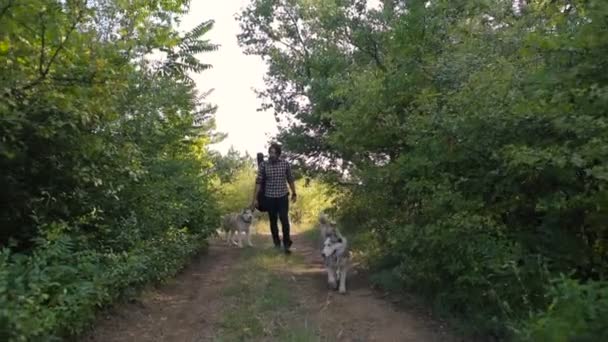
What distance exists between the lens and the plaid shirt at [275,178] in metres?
11.0

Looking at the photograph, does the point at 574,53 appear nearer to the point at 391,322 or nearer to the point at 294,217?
the point at 391,322

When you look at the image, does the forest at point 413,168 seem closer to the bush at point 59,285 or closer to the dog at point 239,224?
the bush at point 59,285

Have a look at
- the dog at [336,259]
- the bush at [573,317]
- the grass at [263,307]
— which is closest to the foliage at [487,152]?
the bush at [573,317]

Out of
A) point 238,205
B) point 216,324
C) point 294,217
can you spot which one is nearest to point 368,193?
point 216,324

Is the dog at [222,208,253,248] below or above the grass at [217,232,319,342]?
above

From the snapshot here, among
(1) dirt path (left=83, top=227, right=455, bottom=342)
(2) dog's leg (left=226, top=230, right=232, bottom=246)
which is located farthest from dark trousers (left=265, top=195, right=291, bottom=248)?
(2) dog's leg (left=226, top=230, right=232, bottom=246)

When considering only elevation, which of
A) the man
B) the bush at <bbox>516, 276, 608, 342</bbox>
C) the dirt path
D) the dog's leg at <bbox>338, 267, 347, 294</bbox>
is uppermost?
the man

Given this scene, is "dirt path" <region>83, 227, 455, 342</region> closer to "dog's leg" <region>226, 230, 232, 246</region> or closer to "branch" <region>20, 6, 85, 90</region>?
"branch" <region>20, 6, 85, 90</region>

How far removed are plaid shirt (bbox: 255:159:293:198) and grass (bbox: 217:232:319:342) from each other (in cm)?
134

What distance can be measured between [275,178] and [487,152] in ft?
18.0

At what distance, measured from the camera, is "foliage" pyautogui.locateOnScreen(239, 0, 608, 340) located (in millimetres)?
4902

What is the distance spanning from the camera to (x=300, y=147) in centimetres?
1775

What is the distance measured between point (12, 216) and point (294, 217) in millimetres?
19749

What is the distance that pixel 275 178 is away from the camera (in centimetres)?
1097
